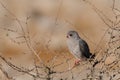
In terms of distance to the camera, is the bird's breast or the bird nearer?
the bird

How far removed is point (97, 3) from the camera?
1505cm

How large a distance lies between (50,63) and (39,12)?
36.5ft

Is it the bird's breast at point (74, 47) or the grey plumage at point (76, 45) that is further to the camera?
the bird's breast at point (74, 47)

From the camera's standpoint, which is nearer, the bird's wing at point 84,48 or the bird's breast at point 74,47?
the bird's wing at point 84,48

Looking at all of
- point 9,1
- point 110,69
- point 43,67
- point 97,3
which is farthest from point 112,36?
point 9,1

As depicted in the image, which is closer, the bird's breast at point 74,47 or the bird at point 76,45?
the bird at point 76,45

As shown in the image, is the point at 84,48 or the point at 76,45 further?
the point at 76,45

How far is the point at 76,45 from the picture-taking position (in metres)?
9.09

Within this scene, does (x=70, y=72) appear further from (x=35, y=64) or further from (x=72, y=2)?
(x=72, y=2)

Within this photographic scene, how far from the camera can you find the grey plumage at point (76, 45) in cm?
893

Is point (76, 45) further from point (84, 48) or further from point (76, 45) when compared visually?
point (84, 48)

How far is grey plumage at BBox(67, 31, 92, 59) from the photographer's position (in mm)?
8930

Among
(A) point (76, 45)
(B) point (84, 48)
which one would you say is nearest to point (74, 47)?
(A) point (76, 45)

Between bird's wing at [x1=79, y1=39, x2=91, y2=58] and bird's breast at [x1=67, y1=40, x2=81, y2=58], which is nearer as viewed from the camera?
bird's wing at [x1=79, y1=39, x2=91, y2=58]
